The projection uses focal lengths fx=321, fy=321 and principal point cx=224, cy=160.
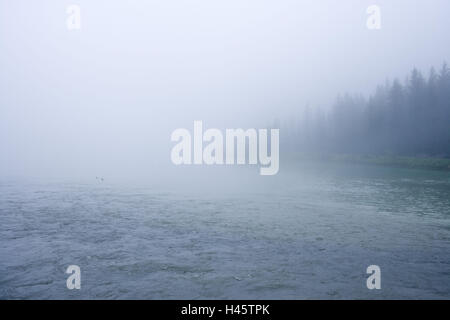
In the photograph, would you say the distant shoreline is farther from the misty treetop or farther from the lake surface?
the lake surface

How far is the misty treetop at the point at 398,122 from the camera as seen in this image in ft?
332

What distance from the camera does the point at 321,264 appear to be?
535 inches

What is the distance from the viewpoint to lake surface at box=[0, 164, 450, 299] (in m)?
11.3

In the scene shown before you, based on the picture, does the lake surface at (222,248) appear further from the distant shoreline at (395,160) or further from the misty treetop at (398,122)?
the misty treetop at (398,122)

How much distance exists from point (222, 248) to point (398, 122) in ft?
393

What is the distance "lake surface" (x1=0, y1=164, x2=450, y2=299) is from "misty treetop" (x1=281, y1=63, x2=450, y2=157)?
258 ft

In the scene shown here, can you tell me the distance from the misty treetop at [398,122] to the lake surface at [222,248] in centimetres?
7865

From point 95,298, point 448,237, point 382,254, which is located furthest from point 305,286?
point 448,237

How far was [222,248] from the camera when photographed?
1586 cm
